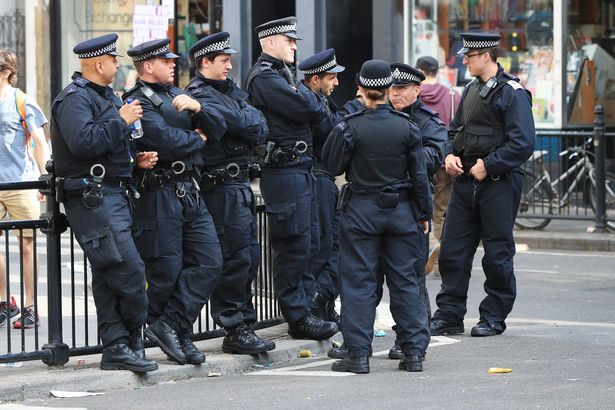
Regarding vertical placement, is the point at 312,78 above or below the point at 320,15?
below

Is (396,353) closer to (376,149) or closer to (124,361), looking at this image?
(376,149)

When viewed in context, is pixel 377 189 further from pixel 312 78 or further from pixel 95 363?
pixel 95 363

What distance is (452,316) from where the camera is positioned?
10.4 metres

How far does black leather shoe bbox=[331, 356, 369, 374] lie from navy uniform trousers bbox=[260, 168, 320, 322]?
0.95 metres

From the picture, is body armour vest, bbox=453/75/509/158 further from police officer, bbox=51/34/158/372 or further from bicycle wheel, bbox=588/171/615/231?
bicycle wheel, bbox=588/171/615/231

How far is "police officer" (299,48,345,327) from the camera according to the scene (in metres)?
9.91

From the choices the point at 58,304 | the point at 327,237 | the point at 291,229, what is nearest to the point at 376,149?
the point at 291,229

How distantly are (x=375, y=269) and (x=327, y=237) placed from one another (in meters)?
1.17

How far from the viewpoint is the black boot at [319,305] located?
10188 millimetres

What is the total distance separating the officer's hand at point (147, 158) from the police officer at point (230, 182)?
0.56 m

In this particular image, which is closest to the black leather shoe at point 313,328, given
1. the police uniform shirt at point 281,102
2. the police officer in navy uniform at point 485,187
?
the police officer in navy uniform at point 485,187

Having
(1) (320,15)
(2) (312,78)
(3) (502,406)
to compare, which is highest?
(1) (320,15)

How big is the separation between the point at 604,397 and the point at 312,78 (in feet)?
10.7

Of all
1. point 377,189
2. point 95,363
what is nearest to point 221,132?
point 377,189
